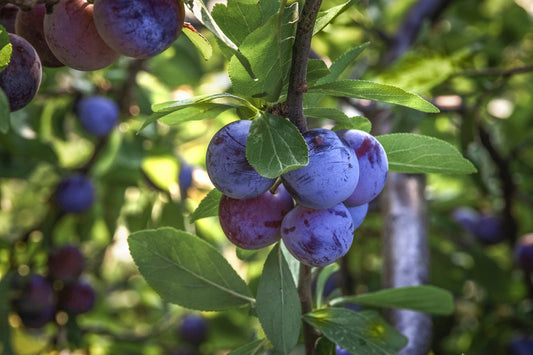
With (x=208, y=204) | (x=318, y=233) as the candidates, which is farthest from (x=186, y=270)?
(x=318, y=233)

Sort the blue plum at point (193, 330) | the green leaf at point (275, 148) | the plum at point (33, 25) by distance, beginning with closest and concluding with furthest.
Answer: the green leaf at point (275, 148) < the plum at point (33, 25) < the blue plum at point (193, 330)

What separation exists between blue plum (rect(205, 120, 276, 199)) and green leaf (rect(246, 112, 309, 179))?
0.02m

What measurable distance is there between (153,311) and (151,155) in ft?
2.75

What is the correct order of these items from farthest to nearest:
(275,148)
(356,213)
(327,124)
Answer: (327,124)
(356,213)
(275,148)

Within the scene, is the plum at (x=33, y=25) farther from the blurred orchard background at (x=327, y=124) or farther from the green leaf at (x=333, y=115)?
the blurred orchard background at (x=327, y=124)

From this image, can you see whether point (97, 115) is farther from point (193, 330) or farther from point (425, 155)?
point (425, 155)

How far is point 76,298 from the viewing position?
1.32m

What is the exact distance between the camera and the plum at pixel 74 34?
1.72 ft

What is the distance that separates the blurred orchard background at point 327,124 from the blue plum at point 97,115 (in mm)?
40

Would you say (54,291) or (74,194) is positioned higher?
(74,194)

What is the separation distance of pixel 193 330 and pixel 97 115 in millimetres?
724

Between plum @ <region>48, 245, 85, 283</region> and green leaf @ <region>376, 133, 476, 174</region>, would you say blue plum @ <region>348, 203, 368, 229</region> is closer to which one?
green leaf @ <region>376, 133, 476, 174</region>

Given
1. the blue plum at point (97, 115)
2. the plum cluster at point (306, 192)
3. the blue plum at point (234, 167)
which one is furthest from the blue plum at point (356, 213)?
the blue plum at point (97, 115)

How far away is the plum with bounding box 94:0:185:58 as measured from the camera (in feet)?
1.59
